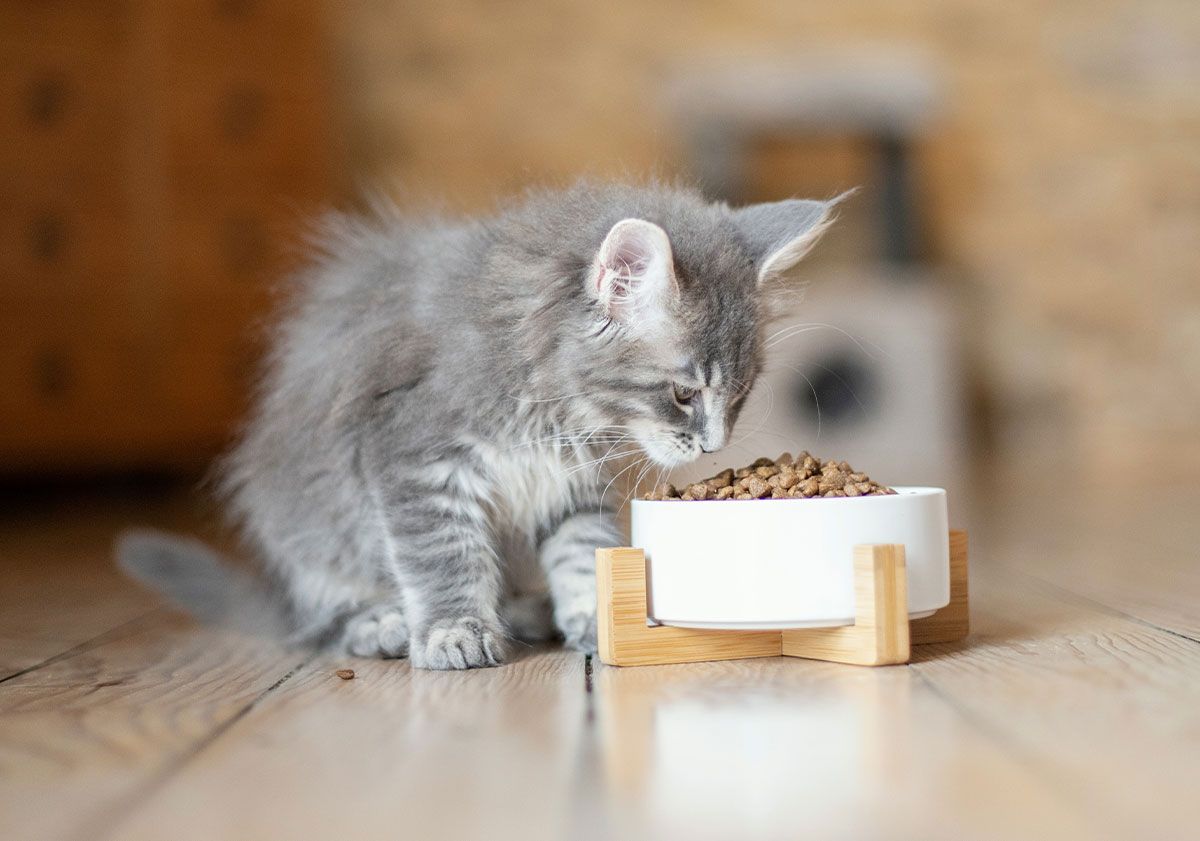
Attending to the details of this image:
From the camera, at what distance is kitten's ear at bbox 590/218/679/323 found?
4.88 ft

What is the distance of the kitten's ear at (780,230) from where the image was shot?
1.68 meters

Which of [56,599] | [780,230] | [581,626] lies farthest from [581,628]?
[56,599]

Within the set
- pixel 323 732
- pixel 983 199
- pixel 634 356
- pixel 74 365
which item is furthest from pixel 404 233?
pixel 983 199

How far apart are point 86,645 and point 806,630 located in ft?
3.41

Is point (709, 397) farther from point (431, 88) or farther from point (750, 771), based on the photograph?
point (431, 88)

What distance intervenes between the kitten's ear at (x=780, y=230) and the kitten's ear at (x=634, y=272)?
192 mm

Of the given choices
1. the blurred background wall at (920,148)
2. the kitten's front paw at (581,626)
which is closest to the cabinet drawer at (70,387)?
the blurred background wall at (920,148)

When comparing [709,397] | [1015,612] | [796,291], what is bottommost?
[1015,612]

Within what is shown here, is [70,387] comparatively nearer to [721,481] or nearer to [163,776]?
[721,481]

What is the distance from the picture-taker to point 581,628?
169 centimetres

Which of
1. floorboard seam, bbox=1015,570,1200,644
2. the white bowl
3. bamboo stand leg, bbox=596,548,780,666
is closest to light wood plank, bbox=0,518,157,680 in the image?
bamboo stand leg, bbox=596,548,780,666

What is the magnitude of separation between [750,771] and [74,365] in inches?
153

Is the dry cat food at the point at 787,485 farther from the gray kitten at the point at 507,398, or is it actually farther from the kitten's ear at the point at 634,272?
the kitten's ear at the point at 634,272

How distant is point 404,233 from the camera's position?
192cm
